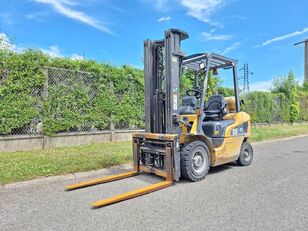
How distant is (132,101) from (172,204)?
6940mm

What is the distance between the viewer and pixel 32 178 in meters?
4.95

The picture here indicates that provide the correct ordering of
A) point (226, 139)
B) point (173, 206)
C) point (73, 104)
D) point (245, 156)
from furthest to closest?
point (73, 104), point (245, 156), point (226, 139), point (173, 206)

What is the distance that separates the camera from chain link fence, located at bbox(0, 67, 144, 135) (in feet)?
25.2

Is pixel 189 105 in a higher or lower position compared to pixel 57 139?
higher

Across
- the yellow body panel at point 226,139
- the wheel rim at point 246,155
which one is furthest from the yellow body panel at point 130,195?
the wheel rim at point 246,155

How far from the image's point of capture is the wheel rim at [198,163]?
4.94 metres

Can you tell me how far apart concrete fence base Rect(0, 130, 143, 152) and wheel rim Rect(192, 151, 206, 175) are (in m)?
5.25

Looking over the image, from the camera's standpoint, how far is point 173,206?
3643 millimetres

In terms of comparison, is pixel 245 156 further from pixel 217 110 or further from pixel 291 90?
pixel 291 90

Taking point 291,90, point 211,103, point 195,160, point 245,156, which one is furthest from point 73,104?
point 291,90

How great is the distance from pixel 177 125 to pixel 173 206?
1.78 meters

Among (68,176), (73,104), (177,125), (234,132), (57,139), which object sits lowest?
(68,176)

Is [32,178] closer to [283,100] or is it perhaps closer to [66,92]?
[66,92]

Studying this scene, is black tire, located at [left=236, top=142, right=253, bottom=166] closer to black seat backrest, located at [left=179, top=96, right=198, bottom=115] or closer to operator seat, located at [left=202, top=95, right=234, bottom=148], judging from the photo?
operator seat, located at [left=202, top=95, right=234, bottom=148]
